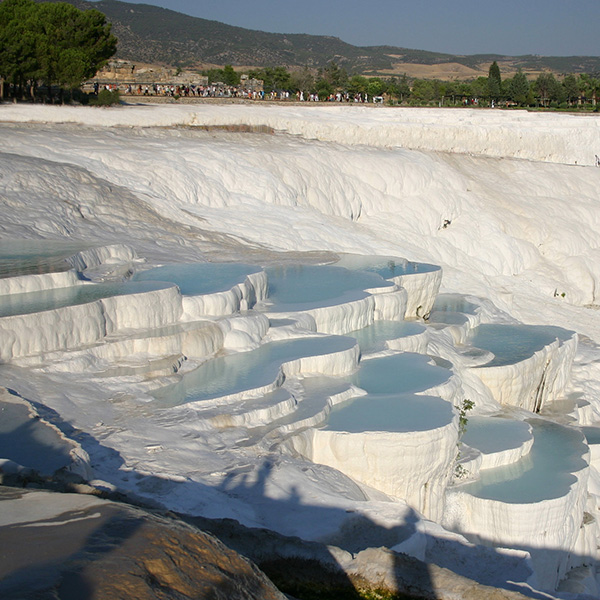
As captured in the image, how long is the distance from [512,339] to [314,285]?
10.8 ft

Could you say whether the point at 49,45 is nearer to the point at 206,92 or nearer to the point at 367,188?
the point at 367,188

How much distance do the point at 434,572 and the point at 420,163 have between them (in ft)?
51.5

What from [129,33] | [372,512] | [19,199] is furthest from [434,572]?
[129,33]

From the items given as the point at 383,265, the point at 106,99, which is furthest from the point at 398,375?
the point at 106,99

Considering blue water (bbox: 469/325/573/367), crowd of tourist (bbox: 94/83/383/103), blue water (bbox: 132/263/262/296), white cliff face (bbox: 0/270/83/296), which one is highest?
crowd of tourist (bbox: 94/83/383/103)

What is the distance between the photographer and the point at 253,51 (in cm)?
8894

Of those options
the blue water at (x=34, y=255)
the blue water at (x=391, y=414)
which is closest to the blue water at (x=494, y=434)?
the blue water at (x=391, y=414)

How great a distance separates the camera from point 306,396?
7.69 m

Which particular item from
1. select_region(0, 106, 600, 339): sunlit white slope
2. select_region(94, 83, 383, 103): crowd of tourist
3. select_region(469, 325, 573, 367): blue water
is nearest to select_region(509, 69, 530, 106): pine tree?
select_region(94, 83, 383, 103): crowd of tourist

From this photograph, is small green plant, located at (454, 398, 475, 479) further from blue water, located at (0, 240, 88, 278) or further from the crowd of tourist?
the crowd of tourist

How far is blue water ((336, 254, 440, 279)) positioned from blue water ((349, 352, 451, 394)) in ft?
10.6

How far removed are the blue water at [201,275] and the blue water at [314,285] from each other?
0.53 m

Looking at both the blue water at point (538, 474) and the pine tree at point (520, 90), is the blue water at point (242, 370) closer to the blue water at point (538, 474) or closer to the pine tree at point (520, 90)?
the blue water at point (538, 474)

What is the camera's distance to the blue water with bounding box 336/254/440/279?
1261cm
